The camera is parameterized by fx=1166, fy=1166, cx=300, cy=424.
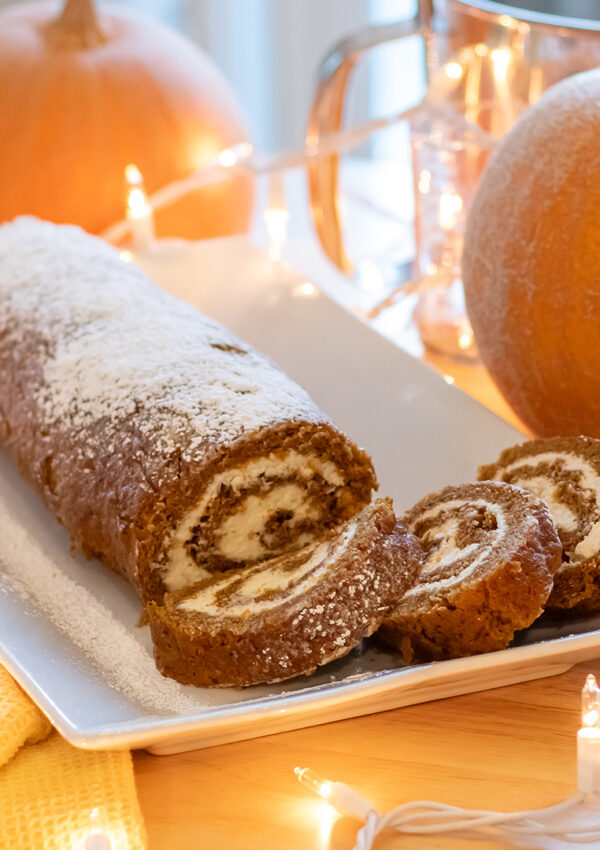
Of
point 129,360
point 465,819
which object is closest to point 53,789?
point 465,819

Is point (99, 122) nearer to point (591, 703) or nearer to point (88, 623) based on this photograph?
point (88, 623)

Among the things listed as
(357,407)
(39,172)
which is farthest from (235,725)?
(39,172)

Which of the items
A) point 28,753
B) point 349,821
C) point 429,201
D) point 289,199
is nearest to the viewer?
point 349,821

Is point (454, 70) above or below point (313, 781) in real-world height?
above

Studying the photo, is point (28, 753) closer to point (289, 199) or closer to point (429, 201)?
point (429, 201)

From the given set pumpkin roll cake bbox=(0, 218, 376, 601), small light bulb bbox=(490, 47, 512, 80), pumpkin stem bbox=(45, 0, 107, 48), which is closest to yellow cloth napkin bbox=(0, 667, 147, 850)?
pumpkin roll cake bbox=(0, 218, 376, 601)

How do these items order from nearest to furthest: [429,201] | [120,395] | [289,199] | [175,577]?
[175,577]
[120,395]
[429,201]
[289,199]

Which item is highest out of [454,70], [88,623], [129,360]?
[454,70]
